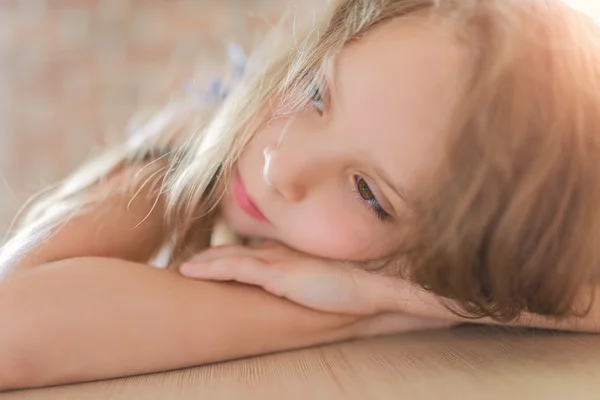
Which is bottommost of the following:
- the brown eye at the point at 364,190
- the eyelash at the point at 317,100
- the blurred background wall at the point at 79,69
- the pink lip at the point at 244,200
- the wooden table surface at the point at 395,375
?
the wooden table surface at the point at 395,375

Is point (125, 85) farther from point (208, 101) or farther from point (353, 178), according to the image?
point (353, 178)

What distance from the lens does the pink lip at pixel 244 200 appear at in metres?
0.67

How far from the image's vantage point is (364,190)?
23.8 inches

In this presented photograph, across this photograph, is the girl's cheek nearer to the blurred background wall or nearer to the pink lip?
the pink lip

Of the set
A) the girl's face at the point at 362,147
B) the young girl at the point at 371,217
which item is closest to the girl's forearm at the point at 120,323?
the young girl at the point at 371,217

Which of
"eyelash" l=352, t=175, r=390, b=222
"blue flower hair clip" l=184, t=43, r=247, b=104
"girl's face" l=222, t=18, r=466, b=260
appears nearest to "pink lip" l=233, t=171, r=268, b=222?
"girl's face" l=222, t=18, r=466, b=260

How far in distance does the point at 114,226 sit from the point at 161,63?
57 centimetres

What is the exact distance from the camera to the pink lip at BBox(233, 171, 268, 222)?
669 millimetres

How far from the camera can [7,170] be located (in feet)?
3.32

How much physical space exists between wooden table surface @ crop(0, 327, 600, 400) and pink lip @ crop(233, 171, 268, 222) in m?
0.17

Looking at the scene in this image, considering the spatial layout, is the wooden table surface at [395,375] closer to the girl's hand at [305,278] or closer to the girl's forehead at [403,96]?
the girl's hand at [305,278]

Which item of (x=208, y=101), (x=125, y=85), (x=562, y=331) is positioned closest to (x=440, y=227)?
(x=562, y=331)

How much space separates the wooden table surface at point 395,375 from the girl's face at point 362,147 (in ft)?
0.39

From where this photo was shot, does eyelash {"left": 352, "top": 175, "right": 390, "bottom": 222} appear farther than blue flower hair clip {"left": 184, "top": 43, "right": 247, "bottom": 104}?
No
